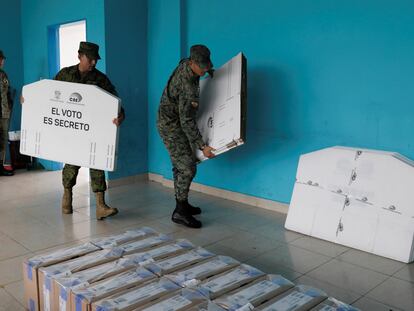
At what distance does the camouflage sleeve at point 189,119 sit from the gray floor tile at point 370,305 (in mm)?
1633

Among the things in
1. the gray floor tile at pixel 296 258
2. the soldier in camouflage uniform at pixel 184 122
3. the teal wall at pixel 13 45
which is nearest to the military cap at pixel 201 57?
the soldier in camouflage uniform at pixel 184 122

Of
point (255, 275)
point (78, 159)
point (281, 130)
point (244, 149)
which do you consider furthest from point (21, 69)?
point (255, 275)

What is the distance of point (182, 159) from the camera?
11.6 ft

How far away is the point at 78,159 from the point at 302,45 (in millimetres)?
2089

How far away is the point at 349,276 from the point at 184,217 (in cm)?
142

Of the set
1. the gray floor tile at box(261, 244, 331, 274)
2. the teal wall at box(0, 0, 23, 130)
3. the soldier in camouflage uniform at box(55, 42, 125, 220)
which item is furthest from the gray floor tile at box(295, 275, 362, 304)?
the teal wall at box(0, 0, 23, 130)

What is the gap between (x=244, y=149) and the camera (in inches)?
163

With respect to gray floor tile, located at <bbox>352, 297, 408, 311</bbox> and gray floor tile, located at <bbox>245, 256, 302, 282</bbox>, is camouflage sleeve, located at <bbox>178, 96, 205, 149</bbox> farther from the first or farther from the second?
gray floor tile, located at <bbox>352, 297, 408, 311</bbox>

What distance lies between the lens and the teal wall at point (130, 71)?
4.67m

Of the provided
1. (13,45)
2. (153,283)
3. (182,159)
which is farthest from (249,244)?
(13,45)

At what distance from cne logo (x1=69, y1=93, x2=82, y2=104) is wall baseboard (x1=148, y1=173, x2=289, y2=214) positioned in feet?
5.81

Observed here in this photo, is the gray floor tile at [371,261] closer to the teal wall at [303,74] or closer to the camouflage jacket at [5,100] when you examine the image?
the teal wall at [303,74]

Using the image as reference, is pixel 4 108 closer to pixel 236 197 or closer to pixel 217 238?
pixel 236 197

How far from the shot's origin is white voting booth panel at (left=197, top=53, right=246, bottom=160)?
332 centimetres
